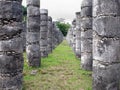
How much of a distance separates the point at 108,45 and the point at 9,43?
117 inches

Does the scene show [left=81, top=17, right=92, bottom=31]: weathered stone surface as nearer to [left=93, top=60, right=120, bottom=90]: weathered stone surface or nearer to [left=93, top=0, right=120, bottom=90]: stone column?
[left=93, top=0, right=120, bottom=90]: stone column

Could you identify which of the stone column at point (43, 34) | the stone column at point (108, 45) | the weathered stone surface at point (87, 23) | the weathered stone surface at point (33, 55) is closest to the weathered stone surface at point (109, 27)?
the stone column at point (108, 45)

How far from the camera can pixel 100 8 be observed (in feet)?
25.9

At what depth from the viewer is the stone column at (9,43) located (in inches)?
301

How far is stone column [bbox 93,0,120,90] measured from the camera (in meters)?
7.72

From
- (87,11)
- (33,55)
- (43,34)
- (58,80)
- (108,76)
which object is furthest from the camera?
(43,34)

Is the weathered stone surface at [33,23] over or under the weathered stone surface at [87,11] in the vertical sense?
under

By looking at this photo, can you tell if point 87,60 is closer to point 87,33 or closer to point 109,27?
point 87,33

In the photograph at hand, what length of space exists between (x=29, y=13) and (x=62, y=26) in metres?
70.7

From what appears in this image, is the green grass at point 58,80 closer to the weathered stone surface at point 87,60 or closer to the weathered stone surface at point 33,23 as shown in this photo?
the weathered stone surface at point 87,60

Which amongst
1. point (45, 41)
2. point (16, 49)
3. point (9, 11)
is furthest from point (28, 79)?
point (45, 41)

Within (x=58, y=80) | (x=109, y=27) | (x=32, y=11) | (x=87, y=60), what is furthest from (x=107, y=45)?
(x=32, y=11)

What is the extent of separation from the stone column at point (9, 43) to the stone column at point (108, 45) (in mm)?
2500

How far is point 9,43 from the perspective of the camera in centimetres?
772
